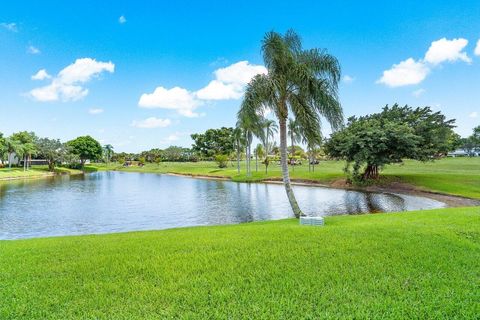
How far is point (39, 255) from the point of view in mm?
6832

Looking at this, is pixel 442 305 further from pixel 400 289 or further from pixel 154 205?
pixel 154 205

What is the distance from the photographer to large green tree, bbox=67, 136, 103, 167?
88875 mm

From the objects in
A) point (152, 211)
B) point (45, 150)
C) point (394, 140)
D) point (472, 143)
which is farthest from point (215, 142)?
point (472, 143)

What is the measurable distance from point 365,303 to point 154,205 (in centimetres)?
2110

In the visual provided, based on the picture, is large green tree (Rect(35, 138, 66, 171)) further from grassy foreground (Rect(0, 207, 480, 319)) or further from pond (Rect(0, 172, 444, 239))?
grassy foreground (Rect(0, 207, 480, 319))

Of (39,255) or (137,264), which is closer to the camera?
(137,264)

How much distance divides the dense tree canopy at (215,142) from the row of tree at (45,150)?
110ft

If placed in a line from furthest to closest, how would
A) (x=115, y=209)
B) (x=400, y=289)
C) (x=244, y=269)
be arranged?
(x=115, y=209) < (x=244, y=269) < (x=400, y=289)

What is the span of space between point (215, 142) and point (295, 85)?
267 feet

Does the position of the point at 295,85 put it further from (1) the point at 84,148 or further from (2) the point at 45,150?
(1) the point at 84,148

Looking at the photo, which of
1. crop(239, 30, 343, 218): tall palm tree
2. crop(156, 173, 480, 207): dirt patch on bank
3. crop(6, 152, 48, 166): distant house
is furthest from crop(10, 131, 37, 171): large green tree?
crop(239, 30, 343, 218): tall palm tree

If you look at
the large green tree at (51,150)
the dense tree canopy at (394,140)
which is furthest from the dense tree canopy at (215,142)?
the dense tree canopy at (394,140)

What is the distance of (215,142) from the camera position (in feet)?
310

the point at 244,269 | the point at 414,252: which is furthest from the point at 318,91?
the point at 244,269
